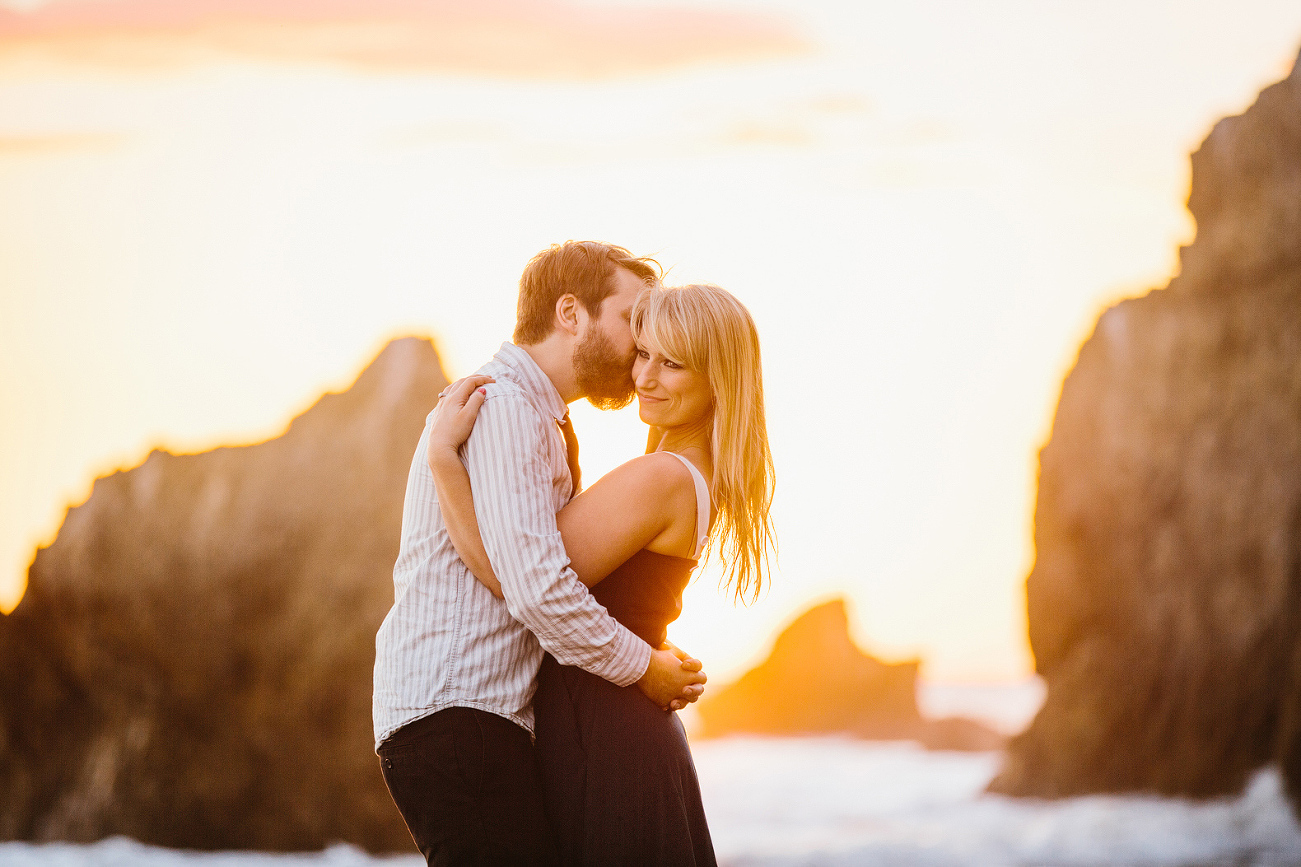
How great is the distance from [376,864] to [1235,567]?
539 inches

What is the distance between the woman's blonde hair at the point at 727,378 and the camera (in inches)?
129

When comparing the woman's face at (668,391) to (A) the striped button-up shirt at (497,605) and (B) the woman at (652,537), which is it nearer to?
(B) the woman at (652,537)

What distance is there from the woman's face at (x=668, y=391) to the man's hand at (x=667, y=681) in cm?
76

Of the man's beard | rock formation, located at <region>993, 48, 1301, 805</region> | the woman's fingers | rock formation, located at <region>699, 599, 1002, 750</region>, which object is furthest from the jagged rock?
rock formation, located at <region>699, 599, 1002, 750</region>

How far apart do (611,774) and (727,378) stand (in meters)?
1.24

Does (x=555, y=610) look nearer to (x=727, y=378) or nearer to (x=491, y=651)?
(x=491, y=651)

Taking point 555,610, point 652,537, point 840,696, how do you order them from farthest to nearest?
point 840,696, point 652,537, point 555,610

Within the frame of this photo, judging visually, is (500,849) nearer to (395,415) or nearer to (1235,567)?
(395,415)

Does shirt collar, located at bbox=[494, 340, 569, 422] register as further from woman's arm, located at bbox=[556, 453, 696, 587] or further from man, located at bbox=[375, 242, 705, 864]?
woman's arm, located at bbox=[556, 453, 696, 587]

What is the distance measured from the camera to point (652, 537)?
10.3ft

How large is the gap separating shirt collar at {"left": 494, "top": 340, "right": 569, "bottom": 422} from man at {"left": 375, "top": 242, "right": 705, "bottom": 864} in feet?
0.26

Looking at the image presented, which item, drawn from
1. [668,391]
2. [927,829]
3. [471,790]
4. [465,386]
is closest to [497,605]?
[471,790]

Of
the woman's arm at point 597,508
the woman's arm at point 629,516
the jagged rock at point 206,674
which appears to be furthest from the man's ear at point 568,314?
the jagged rock at point 206,674

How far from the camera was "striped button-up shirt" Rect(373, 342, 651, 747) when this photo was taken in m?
2.85
